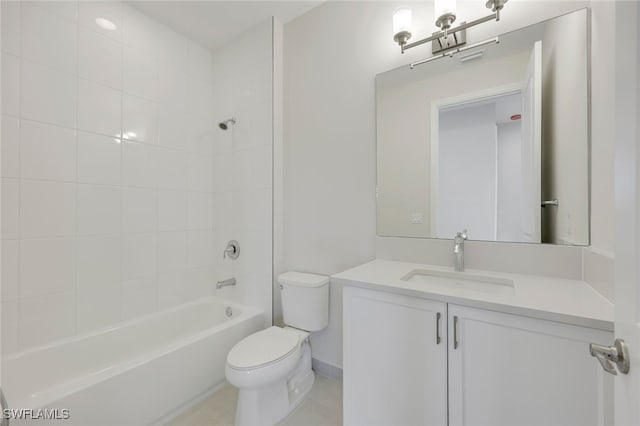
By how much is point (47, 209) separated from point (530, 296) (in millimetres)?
2356

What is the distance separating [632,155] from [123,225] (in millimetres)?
2325

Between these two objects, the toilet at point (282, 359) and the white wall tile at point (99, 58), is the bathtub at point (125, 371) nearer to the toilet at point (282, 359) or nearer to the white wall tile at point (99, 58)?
the toilet at point (282, 359)

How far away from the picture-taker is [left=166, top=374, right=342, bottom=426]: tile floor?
1442 mm

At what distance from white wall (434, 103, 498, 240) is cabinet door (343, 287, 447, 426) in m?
0.57

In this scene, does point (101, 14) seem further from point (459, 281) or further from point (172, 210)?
point (459, 281)

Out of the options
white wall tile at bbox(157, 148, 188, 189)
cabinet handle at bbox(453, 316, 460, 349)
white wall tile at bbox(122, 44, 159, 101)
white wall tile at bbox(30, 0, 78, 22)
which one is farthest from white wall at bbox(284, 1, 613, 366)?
white wall tile at bbox(30, 0, 78, 22)

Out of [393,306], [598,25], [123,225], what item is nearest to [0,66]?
[123,225]

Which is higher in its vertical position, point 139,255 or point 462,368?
point 139,255

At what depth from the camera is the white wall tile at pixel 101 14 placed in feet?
5.32

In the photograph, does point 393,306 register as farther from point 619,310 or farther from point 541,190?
point 541,190

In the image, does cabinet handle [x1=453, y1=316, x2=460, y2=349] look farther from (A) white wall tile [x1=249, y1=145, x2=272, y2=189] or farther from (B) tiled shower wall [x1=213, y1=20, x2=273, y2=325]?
(A) white wall tile [x1=249, y1=145, x2=272, y2=189]

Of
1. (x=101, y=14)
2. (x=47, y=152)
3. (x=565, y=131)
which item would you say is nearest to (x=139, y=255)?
(x=47, y=152)

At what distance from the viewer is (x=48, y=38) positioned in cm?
149

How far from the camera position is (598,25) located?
38.8 inches
